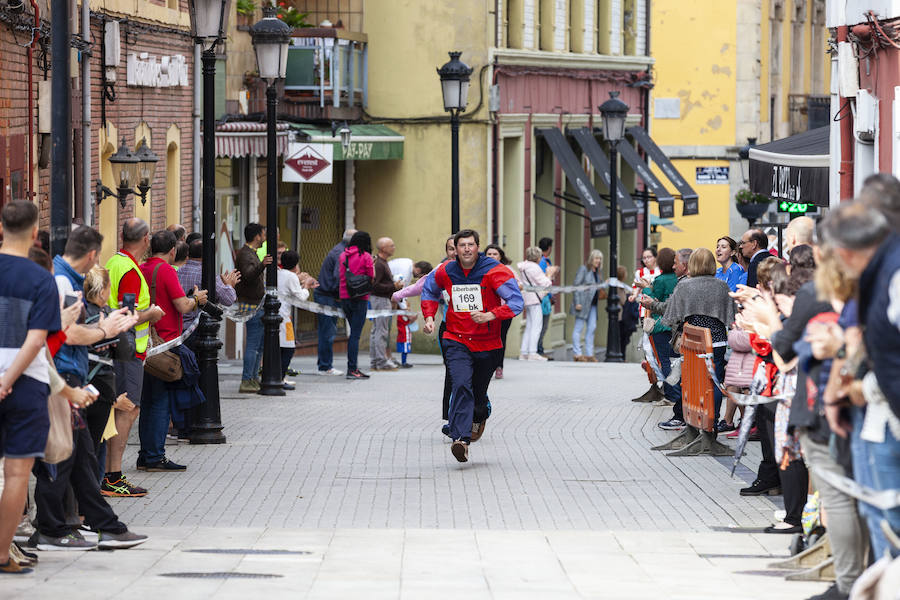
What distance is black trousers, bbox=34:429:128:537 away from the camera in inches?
376

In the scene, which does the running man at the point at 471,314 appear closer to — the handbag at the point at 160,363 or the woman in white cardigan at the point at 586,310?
the handbag at the point at 160,363

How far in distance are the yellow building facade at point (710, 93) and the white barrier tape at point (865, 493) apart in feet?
147

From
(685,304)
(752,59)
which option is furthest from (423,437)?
(752,59)

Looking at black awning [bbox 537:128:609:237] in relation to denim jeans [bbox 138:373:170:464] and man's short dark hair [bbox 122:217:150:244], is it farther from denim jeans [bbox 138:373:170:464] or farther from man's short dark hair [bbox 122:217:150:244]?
man's short dark hair [bbox 122:217:150:244]

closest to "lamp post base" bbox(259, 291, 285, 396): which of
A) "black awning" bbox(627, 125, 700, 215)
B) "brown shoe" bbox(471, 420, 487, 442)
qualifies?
"brown shoe" bbox(471, 420, 487, 442)

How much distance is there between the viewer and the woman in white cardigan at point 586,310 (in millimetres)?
29297

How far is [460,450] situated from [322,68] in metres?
17.9

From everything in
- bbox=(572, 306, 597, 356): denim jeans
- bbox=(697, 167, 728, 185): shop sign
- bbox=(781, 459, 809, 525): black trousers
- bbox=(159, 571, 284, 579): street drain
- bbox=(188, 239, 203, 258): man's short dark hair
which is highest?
bbox=(697, 167, 728, 185): shop sign

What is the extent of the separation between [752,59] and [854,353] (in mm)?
46195

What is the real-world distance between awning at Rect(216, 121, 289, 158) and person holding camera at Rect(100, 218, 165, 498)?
14.2 metres

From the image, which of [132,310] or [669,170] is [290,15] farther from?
[132,310]

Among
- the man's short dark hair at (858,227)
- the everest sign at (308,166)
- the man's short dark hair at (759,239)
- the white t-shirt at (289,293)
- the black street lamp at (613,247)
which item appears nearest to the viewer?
the man's short dark hair at (858,227)

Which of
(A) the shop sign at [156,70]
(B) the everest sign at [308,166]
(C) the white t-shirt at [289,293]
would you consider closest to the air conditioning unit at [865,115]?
(C) the white t-shirt at [289,293]

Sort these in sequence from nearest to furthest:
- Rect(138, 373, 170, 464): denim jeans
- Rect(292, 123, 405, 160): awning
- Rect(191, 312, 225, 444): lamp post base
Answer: Rect(138, 373, 170, 464): denim jeans, Rect(191, 312, 225, 444): lamp post base, Rect(292, 123, 405, 160): awning
